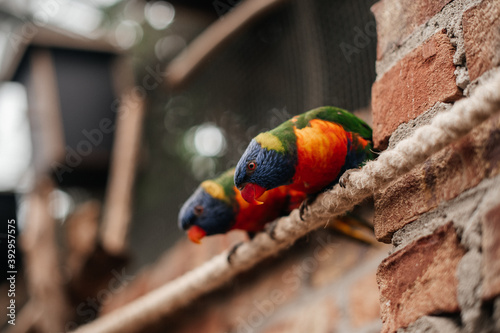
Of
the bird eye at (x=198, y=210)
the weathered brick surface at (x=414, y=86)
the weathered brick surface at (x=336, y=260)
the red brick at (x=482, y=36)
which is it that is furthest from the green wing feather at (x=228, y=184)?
the red brick at (x=482, y=36)

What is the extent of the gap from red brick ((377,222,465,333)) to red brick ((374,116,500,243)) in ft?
0.17

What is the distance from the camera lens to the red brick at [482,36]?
0.67 m

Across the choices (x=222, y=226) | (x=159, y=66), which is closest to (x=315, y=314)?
(x=222, y=226)

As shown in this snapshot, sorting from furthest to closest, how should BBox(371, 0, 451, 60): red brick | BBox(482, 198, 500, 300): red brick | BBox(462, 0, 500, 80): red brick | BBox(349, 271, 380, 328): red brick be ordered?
1. BBox(349, 271, 380, 328): red brick
2. BBox(371, 0, 451, 60): red brick
3. BBox(462, 0, 500, 80): red brick
4. BBox(482, 198, 500, 300): red brick

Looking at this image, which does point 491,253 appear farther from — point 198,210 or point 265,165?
point 198,210

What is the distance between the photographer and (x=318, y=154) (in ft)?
3.66

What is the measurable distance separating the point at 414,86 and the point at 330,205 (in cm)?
28

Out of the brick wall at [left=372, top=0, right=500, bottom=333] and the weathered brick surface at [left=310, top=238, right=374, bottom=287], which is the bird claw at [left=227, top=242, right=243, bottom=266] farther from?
the brick wall at [left=372, top=0, right=500, bottom=333]

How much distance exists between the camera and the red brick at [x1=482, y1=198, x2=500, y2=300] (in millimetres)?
551

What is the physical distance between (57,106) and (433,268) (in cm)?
251

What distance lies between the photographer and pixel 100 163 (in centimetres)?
292

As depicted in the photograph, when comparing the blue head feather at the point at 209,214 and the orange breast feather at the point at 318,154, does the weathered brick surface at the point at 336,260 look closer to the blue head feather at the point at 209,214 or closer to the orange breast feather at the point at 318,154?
the blue head feather at the point at 209,214

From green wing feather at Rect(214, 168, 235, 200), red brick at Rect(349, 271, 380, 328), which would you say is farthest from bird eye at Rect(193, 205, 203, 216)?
red brick at Rect(349, 271, 380, 328)

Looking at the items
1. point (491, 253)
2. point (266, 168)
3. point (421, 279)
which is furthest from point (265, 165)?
point (491, 253)
